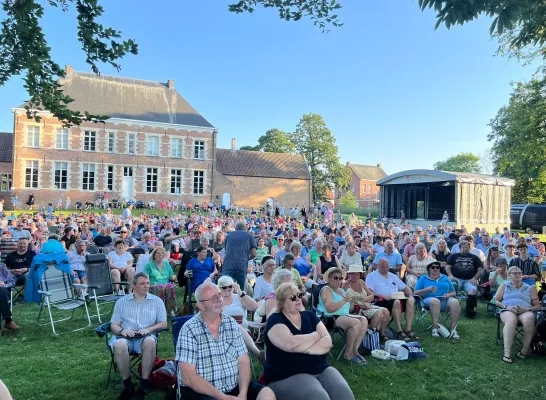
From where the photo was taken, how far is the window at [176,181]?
3494cm

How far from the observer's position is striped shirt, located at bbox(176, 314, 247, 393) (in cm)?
312

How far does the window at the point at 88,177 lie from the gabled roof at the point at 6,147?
553cm

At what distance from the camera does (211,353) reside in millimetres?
3174

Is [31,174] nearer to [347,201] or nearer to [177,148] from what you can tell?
[177,148]

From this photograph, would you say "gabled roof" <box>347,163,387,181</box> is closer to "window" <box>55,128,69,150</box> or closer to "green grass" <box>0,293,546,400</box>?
"window" <box>55,128,69,150</box>

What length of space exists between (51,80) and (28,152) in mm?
31563

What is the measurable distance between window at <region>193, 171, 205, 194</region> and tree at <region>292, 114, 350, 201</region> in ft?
51.7

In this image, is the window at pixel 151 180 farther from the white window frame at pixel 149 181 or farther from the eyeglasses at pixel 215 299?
the eyeglasses at pixel 215 299

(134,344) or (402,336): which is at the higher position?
(134,344)

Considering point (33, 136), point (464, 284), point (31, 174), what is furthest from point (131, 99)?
point (464, 284)

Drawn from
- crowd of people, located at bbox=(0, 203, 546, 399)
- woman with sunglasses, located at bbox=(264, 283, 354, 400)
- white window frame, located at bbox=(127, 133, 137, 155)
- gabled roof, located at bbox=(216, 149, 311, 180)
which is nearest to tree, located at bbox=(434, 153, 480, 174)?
gabled roof, located at bbox=(216, 149, 311, 180)

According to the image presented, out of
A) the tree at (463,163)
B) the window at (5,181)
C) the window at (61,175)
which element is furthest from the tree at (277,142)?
the tree at (463,163)

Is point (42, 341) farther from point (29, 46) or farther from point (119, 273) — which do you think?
point (29, 46)

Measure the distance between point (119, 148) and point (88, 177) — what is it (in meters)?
3.22
